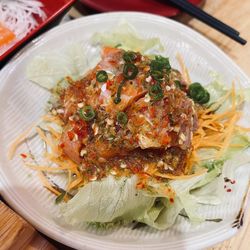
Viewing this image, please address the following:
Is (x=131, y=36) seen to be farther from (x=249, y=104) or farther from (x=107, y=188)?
(x=107, y=188)

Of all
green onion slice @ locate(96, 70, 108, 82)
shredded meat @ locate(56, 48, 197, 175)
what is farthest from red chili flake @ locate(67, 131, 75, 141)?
green onion slice @ locate(96, 70, 108, 82)

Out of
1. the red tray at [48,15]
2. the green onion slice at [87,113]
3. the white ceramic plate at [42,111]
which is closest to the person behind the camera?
the white ceramic plate at [42,111]

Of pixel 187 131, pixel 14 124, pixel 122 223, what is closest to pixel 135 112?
pixel 187 131

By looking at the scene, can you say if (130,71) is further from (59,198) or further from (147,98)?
(59,198)

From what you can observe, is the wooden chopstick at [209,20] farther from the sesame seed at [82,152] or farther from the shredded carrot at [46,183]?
the shredded carrot at [46,183]

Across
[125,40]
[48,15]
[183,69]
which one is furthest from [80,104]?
[48,15]

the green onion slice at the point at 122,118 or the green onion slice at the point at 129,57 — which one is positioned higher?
the green onion slice at the point at 129,57

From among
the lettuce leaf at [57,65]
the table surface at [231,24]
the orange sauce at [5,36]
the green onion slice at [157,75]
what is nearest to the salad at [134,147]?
the green onion slice at [157,75]
